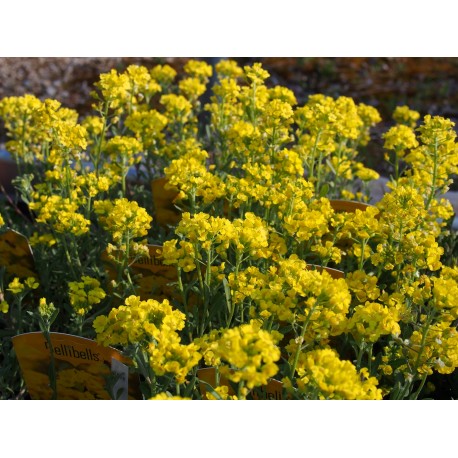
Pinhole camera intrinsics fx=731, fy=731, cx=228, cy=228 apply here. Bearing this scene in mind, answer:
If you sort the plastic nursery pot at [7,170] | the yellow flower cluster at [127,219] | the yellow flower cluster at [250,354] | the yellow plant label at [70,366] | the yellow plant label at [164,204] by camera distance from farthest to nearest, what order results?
the plastic nursery pot at [7,170], the yellow plant label at [164,204], the yellow flower cluster at [127,219], the yellow plant label at [70,366], the yellow flower cluster at [250,354]

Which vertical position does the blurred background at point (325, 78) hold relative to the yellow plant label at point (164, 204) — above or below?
above

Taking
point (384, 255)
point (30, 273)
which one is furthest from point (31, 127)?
point (384, 255)

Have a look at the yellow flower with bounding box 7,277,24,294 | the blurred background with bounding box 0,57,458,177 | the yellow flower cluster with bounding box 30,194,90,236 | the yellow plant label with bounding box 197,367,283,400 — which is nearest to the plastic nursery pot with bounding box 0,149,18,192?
the yellow flower cluster with bounding box 30,194,90,236

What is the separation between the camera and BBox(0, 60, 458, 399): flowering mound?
154 centimetres

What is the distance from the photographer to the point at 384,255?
1975 millimetres

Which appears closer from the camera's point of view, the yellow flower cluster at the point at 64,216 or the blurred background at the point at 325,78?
the yellow flower cluster at the point at 64,216

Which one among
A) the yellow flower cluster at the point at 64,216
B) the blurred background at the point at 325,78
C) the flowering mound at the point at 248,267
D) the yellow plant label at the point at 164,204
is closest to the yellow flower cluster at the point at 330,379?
the flowering mound at the point at 248,267

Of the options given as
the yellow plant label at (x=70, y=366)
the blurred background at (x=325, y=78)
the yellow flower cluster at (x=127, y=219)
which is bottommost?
the yellow plant label at (x=70, y=366)

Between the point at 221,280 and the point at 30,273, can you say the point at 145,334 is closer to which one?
the point at 221,280

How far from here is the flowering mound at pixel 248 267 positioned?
1.54 metres

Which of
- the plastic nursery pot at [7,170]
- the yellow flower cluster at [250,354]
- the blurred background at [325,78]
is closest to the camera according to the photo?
the yellow flower cluster at [250,354]

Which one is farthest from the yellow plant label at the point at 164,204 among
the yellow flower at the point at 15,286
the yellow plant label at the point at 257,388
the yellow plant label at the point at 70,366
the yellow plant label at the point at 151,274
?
the yellow plant label at the point at 257,388

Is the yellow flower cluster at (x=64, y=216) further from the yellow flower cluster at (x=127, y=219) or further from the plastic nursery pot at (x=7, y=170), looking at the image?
the plastic nursery pot at (x=7, y=170)

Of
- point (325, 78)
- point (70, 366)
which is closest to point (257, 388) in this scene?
point (70, 366)
